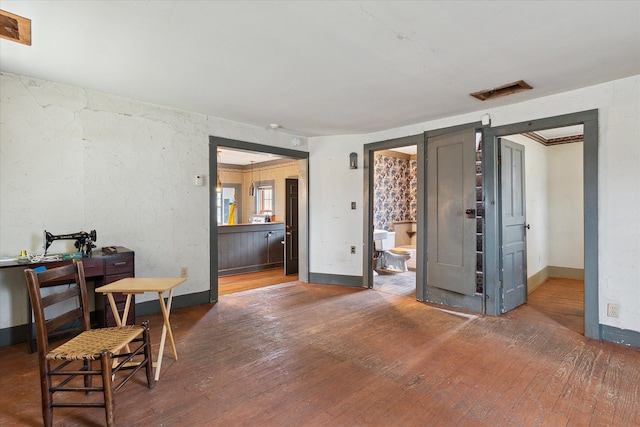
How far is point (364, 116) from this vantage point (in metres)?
4.13

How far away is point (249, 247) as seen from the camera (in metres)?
6.34

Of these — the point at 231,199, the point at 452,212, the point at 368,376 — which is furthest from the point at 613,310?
the point at 231,199

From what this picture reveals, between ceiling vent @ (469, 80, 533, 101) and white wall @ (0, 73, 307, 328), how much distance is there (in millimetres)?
3068

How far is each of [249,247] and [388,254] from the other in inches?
108

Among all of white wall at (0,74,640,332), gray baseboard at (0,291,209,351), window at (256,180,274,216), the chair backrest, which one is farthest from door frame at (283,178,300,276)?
the chair backrest

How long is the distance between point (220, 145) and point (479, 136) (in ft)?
10.8

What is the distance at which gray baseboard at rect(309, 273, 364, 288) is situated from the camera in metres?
5.09

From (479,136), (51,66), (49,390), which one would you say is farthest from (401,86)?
(49,390)

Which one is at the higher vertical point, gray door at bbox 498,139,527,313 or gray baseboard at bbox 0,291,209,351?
gray door at bbox 498,139,527,313

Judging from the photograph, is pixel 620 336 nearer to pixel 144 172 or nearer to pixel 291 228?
pixel 291 228

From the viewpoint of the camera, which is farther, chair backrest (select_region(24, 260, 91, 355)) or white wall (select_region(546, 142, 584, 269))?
white wall (select_region(546, 142, 584, 269))

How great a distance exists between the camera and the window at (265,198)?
342 inches

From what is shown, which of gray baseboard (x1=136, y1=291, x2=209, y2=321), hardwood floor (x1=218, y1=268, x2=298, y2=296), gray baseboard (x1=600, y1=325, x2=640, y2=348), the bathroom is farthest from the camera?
the bathroom

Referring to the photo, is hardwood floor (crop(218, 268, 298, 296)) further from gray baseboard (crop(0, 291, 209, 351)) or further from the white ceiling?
the white ceiling
